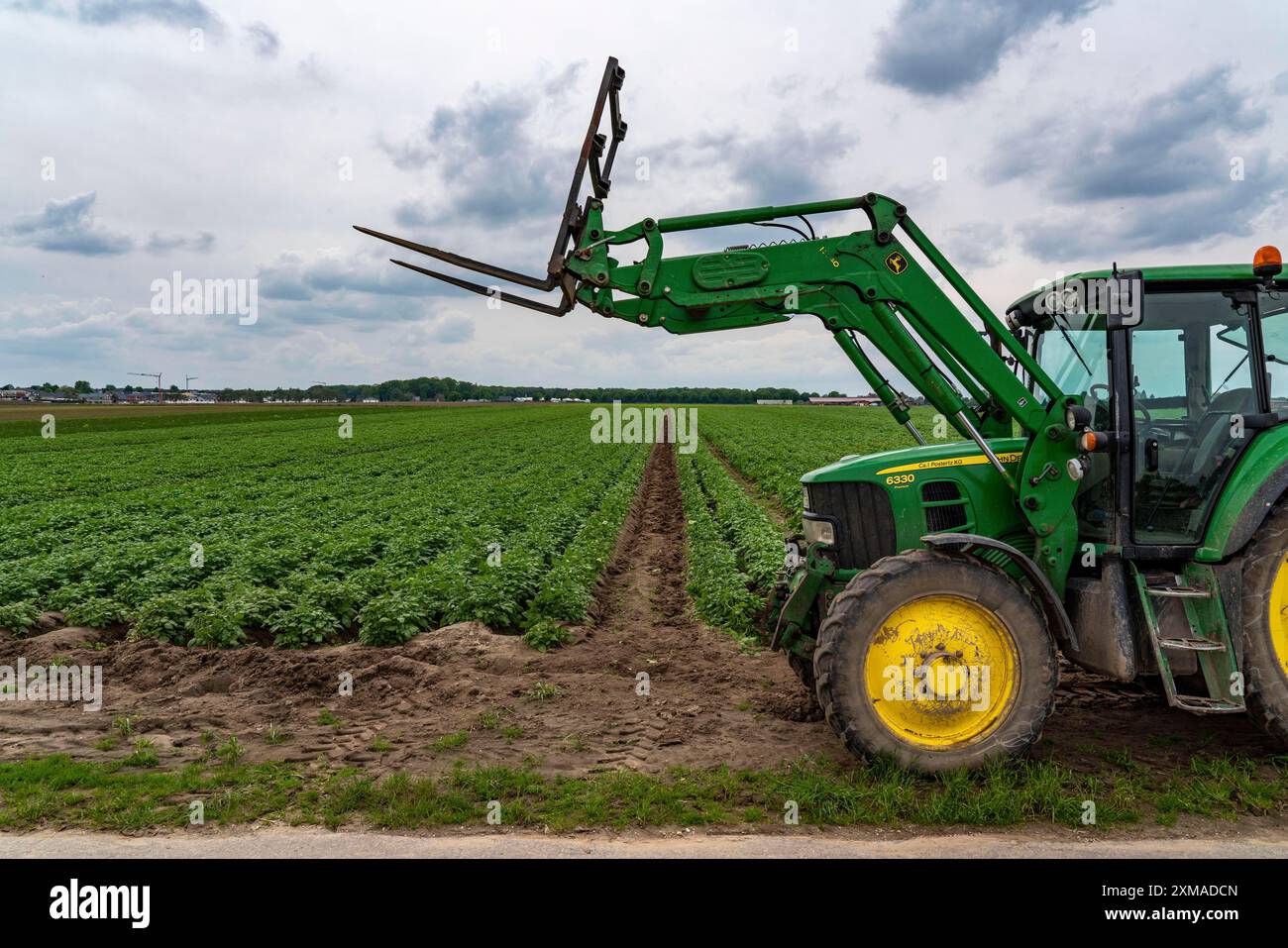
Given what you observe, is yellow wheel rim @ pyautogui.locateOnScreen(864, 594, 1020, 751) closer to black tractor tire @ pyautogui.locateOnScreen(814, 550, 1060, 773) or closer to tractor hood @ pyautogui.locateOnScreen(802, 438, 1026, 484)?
black tractor tire @ pyautogui.locateOnScreen(814, 550, 1060, 773)

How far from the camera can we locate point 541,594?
1047 centimetres

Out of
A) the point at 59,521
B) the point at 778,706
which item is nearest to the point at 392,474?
the point at 59,521

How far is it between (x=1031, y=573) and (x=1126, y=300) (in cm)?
198

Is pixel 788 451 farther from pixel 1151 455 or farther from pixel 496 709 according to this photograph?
pixel 1151 455

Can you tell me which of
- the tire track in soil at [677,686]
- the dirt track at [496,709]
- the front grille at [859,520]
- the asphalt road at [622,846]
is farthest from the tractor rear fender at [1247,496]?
the tire track in soil at [677,686]

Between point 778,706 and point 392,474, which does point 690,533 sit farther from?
point 392,474

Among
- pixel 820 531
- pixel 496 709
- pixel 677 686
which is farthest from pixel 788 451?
pixel 820 531

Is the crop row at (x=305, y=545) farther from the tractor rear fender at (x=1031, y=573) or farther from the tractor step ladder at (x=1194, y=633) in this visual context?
the tractor step ladder at (x=1194, y=633)

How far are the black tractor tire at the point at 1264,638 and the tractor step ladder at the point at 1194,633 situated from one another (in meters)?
0.16

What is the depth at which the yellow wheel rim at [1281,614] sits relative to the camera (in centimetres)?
585

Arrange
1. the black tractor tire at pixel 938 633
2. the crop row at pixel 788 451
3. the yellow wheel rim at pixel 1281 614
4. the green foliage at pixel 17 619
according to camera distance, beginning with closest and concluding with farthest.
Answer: the black tractor tire at pixel 938 633 < the yellow wheel rim at pixel 1281 614 < the green foliage at pixel 17 619 < the crop row at pixel 788 451

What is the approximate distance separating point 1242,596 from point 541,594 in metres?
7.23

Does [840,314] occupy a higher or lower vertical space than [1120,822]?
higher

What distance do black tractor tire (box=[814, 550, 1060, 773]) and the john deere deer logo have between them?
2141mm
